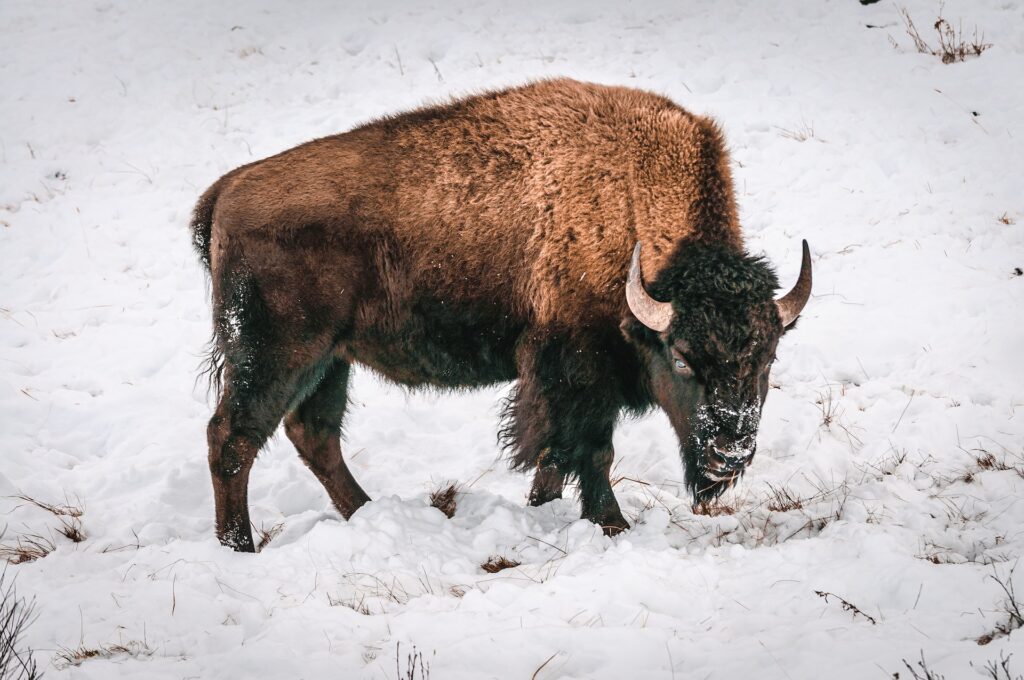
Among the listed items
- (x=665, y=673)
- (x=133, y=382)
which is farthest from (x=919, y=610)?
(x=133, y=382)

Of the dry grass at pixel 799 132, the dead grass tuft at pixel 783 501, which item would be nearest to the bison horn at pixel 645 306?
the dead grass tuft at pixel 783 501

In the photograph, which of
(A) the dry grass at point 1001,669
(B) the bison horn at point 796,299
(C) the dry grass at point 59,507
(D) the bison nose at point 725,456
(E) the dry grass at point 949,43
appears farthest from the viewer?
(E) the dry grass at point 949,43

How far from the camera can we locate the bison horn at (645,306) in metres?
4.20

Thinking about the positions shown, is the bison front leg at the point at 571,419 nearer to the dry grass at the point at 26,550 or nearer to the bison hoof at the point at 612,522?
the bison hoof at the point at 612,522

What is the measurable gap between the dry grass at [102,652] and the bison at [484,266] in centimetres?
144

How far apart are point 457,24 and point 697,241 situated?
809cm

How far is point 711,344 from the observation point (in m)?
4.09

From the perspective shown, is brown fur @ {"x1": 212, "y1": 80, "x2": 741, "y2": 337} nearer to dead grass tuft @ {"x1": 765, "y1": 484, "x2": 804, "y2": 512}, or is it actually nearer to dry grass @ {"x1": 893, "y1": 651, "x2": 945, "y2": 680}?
dead grass tuft @ {"x1": 765, "y1": 484, "x2": 804, "y2": 512}

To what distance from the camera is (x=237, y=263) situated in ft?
15.1

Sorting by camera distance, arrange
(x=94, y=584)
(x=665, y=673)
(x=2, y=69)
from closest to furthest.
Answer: (x=665, y=673) < (x=94, y=584) < (x=2, y=69)

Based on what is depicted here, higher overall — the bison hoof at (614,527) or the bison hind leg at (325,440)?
the bison hind leg at (325,440)

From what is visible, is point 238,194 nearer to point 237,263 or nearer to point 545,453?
point 237,263

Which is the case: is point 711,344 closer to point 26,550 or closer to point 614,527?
point 614,527

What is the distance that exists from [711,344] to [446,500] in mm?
1887
